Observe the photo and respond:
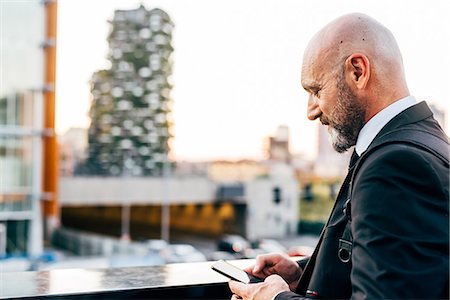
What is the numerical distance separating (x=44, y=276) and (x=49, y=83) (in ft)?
69.1

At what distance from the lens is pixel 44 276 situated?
58.8 inches

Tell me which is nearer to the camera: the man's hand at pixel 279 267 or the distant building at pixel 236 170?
the man's hand at pixel 279 267

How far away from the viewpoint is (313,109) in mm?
1267

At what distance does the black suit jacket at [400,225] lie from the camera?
940 mm

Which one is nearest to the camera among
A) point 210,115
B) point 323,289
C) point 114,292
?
point 323,289

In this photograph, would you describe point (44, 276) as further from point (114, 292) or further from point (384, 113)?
point (384, 113)

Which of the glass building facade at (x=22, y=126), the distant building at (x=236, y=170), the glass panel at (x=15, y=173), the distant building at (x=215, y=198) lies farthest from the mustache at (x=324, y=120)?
the distant building at (x=236, y=170)

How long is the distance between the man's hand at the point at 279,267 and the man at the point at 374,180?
19 centimetres

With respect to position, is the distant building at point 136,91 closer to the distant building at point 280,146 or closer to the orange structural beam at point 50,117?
the distant building at point 280,146

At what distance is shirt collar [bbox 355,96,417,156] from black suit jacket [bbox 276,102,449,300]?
0.42 ft

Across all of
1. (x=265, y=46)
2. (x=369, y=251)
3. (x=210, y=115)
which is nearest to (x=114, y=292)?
(x=369, y=251)

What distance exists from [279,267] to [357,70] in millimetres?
513

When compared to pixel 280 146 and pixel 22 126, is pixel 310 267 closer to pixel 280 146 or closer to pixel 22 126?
pixel 22 126

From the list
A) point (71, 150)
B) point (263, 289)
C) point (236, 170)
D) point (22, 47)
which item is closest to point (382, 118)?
point (263, 289)
